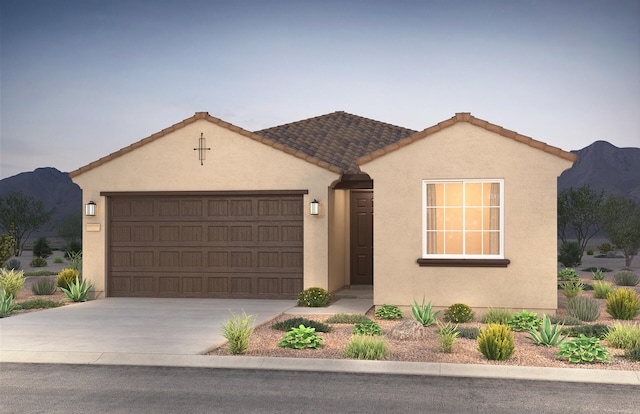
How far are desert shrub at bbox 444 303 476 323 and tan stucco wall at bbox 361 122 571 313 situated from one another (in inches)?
20.6

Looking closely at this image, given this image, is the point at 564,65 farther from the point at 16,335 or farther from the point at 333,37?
the point at 16,335

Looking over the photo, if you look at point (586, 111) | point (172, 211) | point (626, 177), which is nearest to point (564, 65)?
point (586, 111)

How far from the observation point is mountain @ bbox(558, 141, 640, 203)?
132m

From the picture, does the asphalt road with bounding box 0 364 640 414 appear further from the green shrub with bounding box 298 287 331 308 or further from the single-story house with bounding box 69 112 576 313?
the green shrub with bounding box 298 287 331 308

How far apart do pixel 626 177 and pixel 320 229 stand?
132804 millimetres

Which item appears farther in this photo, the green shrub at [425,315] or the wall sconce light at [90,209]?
the wall sconce light at [90,209]

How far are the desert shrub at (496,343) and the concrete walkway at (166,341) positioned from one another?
53 cm

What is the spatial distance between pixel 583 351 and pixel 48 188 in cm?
15609

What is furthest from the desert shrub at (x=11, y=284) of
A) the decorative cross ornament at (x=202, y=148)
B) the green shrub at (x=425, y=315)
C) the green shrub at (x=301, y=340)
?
the green shrub at (x=425, y=315)

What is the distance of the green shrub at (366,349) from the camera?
32.4ft

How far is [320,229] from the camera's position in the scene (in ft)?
55.6

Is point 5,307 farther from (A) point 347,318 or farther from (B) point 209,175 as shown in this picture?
(A) point 347,318

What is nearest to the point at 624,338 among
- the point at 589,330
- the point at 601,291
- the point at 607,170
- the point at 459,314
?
the point at 589,330

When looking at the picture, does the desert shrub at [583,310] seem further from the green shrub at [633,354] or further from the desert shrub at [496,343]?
the desert shrub at [496,343]
